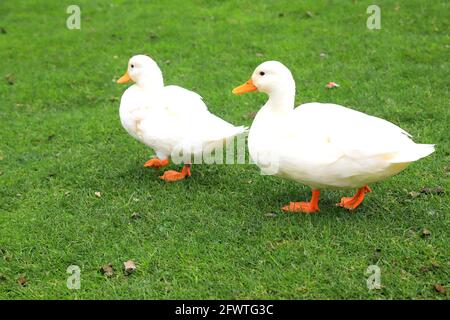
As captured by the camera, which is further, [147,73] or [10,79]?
[10,79]

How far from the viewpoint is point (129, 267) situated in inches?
164

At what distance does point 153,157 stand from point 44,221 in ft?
5.00

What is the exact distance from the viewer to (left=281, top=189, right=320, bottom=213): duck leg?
4.62m

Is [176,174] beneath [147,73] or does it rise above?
beneath

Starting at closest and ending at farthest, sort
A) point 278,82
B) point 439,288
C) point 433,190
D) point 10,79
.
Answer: point 439,288, point 278,82, point 433,190, point 10,79

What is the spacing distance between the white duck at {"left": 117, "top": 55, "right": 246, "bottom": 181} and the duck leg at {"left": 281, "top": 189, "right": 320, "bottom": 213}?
793mm

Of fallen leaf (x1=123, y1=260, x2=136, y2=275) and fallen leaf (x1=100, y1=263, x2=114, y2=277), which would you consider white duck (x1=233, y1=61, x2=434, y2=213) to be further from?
fallen leaf (x1=100, y1=263, x2=114, y2=277)

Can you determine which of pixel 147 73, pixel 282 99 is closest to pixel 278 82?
pixel 282 99

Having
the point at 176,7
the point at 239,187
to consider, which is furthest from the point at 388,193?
the point at 176,7

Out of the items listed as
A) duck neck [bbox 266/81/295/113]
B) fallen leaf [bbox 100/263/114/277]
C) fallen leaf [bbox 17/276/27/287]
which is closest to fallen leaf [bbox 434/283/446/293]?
duck neck [bbox 266/81/295/113]

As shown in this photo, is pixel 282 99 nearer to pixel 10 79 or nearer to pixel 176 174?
pixel 176 174

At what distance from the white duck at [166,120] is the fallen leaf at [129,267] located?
131 centimetres

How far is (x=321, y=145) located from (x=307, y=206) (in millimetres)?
663
